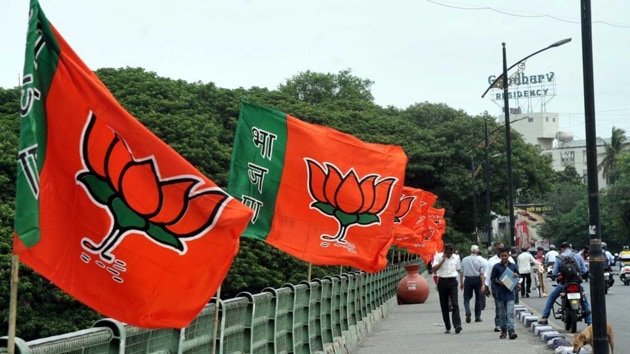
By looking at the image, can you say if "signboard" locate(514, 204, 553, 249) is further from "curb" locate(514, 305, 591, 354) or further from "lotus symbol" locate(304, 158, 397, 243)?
"lotus symbol" locate(304, 158, 397, 243)

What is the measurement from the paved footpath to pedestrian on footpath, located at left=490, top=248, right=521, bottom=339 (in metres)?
0.23

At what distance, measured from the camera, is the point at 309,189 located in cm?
1377

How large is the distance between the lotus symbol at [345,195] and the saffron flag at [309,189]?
Result: 1 centimetres

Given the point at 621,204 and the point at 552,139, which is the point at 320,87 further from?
the point at 552,139

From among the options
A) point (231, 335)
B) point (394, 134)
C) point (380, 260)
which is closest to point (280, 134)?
point (380, 260)

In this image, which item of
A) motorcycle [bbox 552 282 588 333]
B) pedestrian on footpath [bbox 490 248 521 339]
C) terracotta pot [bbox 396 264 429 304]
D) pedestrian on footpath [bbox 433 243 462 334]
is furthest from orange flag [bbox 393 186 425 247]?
pedestrian on footpath [bbox 490 248 521 339]

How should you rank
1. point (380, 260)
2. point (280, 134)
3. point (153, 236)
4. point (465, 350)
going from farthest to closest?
1. point (465, 350)
2. point (380, 260)
3. point (280, 134)
4. point (153, 236)

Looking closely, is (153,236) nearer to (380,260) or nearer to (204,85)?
(380,260)

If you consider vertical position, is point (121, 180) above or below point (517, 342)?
above

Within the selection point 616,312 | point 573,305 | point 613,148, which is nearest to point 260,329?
point 573,305

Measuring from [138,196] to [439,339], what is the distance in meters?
14.0

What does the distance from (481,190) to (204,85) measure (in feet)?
68.1

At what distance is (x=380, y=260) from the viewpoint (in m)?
14.8

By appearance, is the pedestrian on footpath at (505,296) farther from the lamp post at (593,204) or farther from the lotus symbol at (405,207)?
the lotus symbol at (405,207)
